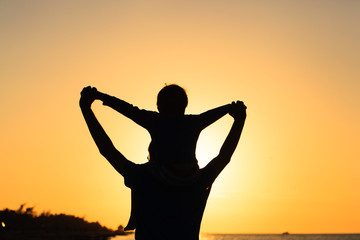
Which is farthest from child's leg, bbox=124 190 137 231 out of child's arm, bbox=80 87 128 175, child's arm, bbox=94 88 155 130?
child's arm, bbox=94 88 155 130

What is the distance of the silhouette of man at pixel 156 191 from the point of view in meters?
2.34

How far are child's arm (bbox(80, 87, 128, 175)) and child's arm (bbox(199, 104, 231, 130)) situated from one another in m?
0.45

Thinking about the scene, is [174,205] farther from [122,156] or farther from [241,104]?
[241,104]

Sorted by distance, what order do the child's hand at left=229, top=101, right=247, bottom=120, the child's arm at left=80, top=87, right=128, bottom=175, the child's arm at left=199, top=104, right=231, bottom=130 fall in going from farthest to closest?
the child's hand at left=229, top=101, right=247, bottom=120, the child's arm at left=199, top=104, right=231, bottom=130, the child's arm at left=80, top=87, right=128, bottom=175

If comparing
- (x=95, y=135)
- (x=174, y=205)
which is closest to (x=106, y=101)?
(x=95, y=135)

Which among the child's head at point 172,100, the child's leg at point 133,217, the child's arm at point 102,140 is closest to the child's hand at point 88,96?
the child's arm at point 102,140

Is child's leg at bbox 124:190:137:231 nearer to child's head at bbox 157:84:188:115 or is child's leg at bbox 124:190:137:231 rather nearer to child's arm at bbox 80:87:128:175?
child's arm at bbox 80:87:128:175

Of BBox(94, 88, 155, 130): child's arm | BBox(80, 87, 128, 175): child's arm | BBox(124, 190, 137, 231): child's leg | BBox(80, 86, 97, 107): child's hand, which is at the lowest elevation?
BBox(124, 190, 137, 231): child's leg

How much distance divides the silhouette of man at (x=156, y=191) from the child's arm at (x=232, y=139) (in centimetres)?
15

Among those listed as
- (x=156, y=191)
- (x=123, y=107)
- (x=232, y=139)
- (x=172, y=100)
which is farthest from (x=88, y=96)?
(x=232, y=139)

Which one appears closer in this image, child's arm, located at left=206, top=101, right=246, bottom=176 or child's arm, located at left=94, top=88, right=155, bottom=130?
child's arm, located at left=94, top=88, right=155, bottom=130

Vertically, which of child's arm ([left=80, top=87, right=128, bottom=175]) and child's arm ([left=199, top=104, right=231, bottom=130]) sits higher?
child's arm ([left=199, top=104, right=231, bottom=130])

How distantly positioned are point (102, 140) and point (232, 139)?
28.7 inches

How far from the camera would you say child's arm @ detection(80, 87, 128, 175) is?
232cm
